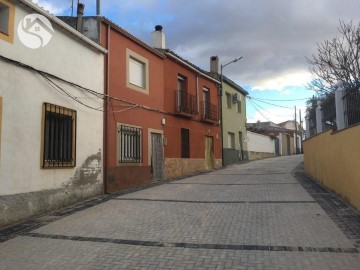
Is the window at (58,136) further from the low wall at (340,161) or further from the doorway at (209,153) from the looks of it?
the doorway at (209,153)

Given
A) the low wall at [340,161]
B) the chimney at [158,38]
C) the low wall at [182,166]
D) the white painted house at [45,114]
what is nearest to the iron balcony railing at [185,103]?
the low wall at [182,166]

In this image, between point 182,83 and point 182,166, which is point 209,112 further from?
point 182,166

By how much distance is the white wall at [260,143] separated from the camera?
102 feet

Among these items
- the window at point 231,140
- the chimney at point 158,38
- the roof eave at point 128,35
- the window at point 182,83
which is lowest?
the window at point 231,140

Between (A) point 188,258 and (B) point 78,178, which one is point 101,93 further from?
(A) point 188,258

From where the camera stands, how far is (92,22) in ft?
39.6

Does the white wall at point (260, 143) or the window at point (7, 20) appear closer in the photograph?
the window at point (7, 20)

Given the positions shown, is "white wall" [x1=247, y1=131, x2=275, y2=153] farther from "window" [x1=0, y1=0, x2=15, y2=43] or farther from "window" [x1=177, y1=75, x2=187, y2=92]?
"window" [x1=0, y1=0, x2=15, y2=43]

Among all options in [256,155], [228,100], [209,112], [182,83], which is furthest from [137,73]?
[256,155]

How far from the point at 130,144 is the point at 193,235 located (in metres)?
7.16

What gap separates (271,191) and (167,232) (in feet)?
18.1

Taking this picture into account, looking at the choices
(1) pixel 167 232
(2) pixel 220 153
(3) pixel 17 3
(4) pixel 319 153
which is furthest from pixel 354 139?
(2) pixel 220 153

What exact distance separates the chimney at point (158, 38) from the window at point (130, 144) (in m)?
5.70

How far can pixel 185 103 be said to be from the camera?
1814 cm
